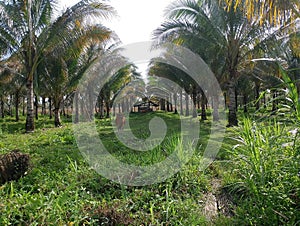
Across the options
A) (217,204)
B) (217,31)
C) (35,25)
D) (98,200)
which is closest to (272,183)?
(217,204)

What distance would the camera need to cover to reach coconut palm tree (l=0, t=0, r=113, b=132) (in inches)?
344

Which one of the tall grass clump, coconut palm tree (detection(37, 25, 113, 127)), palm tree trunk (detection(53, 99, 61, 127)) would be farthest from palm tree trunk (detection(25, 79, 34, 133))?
the tall grass clump

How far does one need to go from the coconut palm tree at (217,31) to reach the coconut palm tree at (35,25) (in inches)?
106

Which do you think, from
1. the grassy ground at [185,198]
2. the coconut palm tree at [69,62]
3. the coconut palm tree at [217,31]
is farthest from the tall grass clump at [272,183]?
the coconut palm tree at [69,62]

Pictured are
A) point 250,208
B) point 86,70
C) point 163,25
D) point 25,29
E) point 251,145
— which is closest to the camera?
point 250,208

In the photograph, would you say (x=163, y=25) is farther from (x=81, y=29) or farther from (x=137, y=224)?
(x=137, y=224)

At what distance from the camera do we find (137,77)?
28.5 m

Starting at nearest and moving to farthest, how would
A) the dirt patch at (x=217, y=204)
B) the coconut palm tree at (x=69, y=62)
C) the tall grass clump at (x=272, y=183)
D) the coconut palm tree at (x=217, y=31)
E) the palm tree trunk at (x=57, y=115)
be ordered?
the tall grass clump at (x=272, y=183)
the dirt patch at (x=217, y=204)
the coconut palm tree at (x=217, y=31)
the coconut palm tree at (x=69, y=62)
the palm tree trunk at (x=57, y=115)

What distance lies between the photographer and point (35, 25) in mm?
9312

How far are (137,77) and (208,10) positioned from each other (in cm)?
1928

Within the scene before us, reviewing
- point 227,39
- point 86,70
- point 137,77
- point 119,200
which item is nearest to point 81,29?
point 86,70

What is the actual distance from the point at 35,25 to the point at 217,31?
23.3 ft

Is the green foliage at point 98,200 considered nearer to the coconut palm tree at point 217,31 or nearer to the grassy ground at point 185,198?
the grassy ground at point 185,198

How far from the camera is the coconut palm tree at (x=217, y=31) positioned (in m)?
9.38
